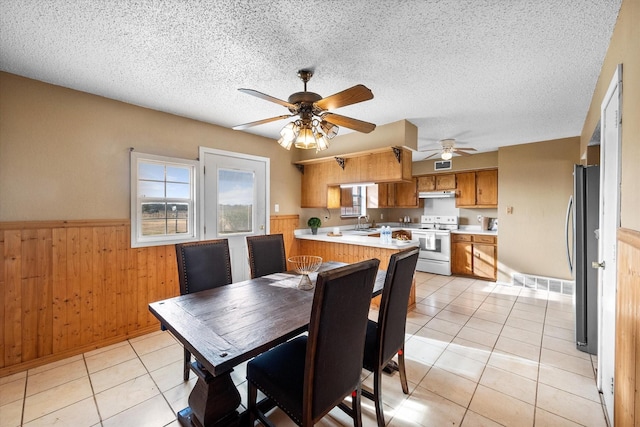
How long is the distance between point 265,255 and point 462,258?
4.05 meters

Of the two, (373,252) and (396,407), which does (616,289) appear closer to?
(396,407)

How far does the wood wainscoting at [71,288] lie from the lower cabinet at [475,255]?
484 cm

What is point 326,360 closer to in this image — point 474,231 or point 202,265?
point 202,265

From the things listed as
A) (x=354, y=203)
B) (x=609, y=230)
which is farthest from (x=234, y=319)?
(x=354, y=203)

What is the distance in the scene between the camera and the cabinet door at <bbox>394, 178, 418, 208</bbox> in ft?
19.8

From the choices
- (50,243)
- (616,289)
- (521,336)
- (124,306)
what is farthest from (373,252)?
(50,243)

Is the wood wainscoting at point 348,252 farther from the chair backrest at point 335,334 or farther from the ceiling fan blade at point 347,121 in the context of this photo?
the chair backrest at point 335,334

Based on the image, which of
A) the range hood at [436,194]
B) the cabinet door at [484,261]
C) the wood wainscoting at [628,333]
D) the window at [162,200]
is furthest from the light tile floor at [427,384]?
the range hood at [436,194]

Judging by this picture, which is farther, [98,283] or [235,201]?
[235,201]

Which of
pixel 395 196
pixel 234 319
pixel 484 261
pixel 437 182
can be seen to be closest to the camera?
pixel 234 319

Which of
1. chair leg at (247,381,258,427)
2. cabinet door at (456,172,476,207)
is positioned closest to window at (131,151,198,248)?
chair leg at (247,381,258,427)

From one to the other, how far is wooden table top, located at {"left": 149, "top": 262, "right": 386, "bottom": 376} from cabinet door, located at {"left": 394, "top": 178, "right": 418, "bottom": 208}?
14.1 ft

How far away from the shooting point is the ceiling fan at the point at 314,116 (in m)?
1.76

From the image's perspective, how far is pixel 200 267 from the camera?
7.29 ft
